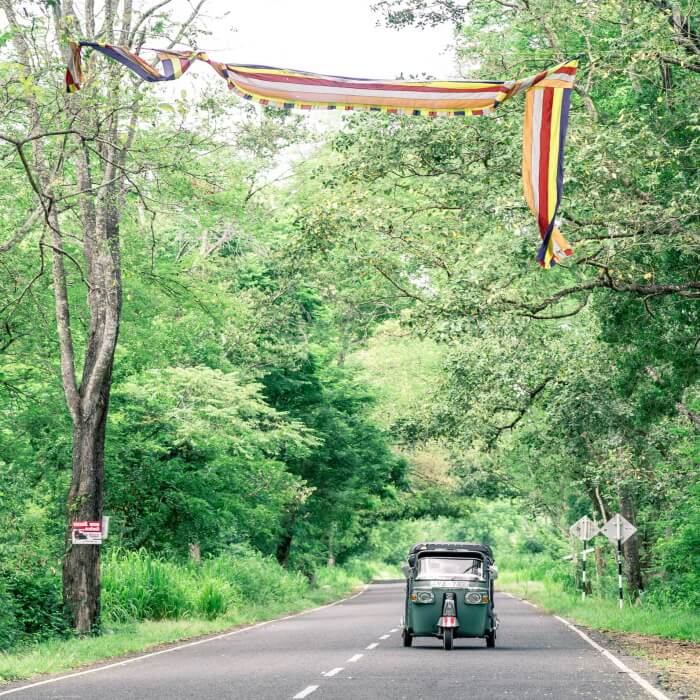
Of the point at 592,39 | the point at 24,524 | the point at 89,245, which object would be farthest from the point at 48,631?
the point at 592,39

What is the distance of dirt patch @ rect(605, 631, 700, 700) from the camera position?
50.3 feet

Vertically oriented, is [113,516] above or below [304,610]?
above

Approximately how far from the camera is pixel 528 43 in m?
30.2

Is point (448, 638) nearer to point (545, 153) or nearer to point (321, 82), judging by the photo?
point (545, 153)

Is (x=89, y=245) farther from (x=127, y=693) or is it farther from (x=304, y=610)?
(x=304, y=610)

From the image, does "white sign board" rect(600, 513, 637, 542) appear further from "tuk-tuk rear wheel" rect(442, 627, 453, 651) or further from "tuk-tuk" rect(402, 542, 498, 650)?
"tuk-tuk rear wheel" rect(442, 627, 453, 651)

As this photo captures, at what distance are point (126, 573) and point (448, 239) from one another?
11.0 meters

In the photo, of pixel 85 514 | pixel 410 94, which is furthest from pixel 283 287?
pixel 410 94

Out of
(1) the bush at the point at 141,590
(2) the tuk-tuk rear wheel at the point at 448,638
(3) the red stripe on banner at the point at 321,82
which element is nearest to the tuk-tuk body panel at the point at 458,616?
(2) the tuk-tuk rear wheel at the point at 448,638

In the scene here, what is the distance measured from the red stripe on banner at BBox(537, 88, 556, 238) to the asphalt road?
535 cm

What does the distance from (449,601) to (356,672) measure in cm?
544

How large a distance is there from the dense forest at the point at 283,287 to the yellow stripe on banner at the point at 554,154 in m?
4.46

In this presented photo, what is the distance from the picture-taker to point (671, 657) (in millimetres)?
20281

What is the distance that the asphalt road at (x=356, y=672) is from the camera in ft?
46.7
